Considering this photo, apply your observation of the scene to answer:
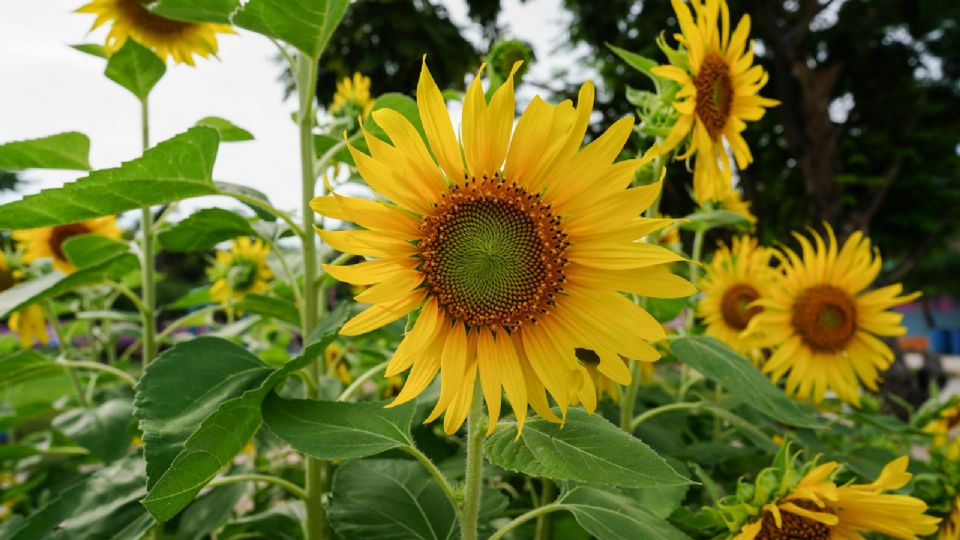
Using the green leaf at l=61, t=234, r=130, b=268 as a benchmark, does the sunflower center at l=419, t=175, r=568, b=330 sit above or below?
above

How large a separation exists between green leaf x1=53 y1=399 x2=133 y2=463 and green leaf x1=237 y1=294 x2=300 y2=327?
368 millimetres

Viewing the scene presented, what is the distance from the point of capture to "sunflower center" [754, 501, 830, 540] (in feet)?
2.89

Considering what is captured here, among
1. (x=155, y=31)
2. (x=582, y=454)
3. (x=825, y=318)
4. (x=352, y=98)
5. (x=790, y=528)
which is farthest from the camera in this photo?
(x=352, y=98)

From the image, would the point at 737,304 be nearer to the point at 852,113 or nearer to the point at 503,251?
the point at 503,251

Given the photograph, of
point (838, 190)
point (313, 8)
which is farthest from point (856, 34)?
point (313, 8)

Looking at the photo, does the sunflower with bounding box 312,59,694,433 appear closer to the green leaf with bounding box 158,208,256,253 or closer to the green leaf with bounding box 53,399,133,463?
the green leaf with bounding box 158,208,256,253

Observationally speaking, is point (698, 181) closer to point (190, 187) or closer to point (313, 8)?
point (313, 8)

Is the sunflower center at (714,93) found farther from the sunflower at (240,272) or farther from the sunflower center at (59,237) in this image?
the sunflower center at (59,237)

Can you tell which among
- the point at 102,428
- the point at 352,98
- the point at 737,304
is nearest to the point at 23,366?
the point at 102,428

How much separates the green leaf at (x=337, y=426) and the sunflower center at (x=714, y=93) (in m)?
0.64

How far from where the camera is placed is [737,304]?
1.79 m

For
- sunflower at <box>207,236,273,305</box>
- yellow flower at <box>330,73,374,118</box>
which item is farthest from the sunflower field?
yellow flower at <box>330,73,374,118</box>

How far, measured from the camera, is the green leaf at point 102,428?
1.22 m

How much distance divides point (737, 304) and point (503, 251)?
4.09 ft
